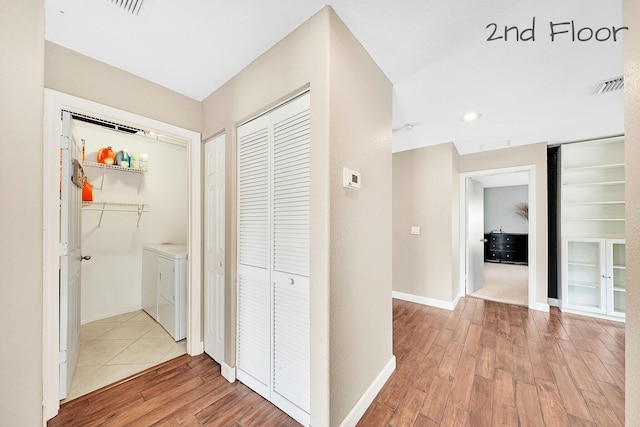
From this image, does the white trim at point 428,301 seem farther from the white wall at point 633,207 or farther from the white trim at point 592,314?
the white wall at point 633,207

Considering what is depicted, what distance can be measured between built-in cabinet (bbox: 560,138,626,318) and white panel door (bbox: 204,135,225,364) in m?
4.49

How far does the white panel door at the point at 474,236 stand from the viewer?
3.93m

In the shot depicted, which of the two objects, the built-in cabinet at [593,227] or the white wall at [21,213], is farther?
the built-in cabinet at [593,227]

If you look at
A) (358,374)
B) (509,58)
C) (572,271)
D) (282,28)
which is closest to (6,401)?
(358,374)

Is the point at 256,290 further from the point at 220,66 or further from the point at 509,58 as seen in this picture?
the point at 509,58

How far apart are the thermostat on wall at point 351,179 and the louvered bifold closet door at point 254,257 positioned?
1.88ft

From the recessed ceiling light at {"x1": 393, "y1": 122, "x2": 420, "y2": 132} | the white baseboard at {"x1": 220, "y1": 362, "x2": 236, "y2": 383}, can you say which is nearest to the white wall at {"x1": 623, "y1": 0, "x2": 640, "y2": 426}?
the recessed ceiling light at {"x1": 393, "y1": 122, "x2": 420, "y2": 132}

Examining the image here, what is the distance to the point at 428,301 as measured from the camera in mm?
3523

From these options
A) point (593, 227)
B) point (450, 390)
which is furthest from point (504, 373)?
point (593, 227)

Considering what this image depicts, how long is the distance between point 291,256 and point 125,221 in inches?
119

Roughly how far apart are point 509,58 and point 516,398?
7.90ft

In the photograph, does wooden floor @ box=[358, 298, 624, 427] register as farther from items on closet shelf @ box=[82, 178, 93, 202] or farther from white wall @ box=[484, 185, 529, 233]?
white wall @ box=[484, 185, 529, 233]

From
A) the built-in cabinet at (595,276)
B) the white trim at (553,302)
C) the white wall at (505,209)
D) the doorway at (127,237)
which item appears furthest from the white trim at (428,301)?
the white wall at (505,209)

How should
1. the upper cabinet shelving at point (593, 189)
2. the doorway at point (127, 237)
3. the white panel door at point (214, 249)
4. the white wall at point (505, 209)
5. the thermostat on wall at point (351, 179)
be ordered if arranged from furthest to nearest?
the white wall at point (505, 209), the upper cabinet shelving at point (593, 189), the doorway at point (127, 237), the white panel door at point (214, 249), the thermostat on wall at point (351, 179)
